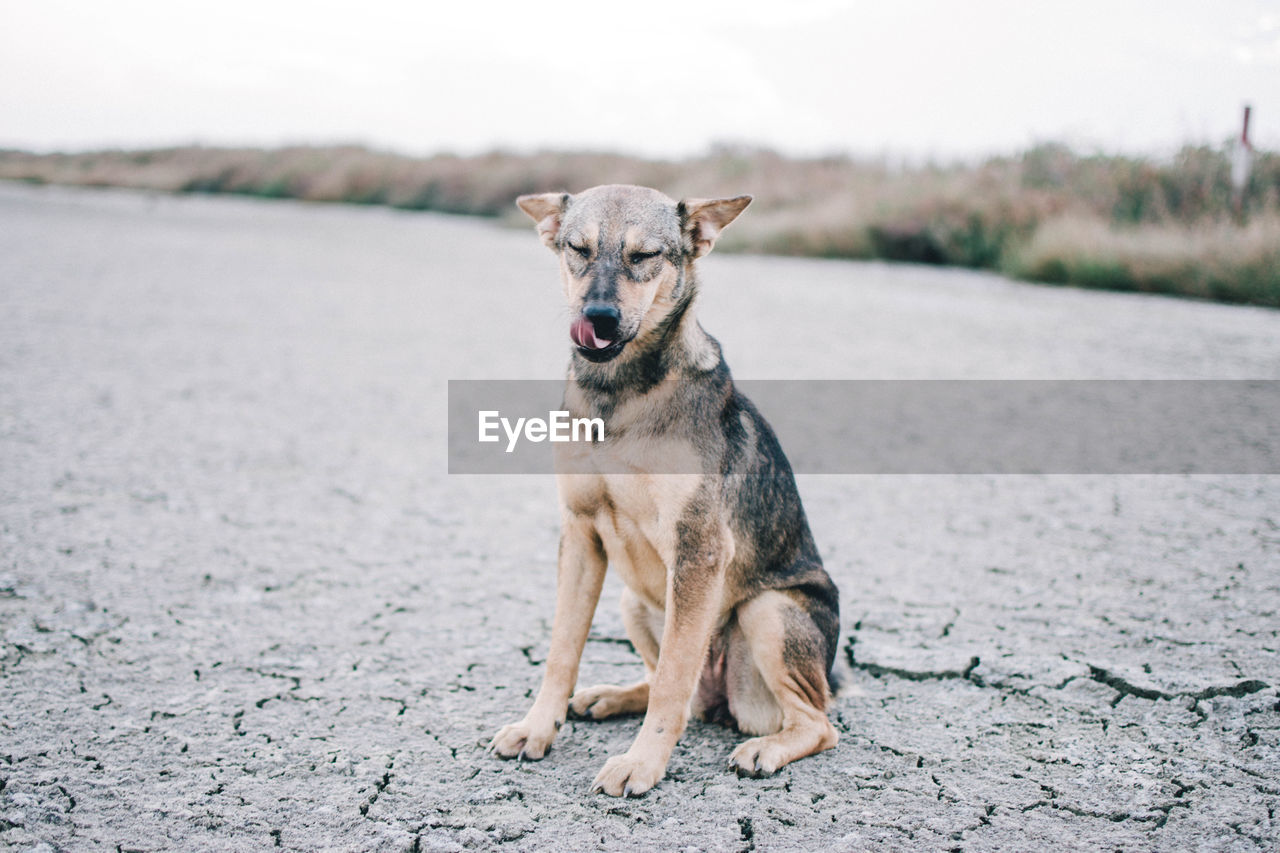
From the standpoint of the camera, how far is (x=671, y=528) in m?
2.39

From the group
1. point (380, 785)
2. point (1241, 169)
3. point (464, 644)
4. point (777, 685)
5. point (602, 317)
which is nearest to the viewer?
point (380, 785)

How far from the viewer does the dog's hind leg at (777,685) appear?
2408 mm

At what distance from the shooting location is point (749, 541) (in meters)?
2.58

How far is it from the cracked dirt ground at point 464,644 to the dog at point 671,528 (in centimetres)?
12

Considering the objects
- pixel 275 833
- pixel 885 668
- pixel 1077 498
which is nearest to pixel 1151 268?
pixel 1077 498

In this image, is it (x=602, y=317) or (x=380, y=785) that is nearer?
(x=380, y=785)

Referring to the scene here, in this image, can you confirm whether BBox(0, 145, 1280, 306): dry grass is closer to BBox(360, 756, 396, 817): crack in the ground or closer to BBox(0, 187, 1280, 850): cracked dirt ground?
BBox(0, 187, 1280, 850): cracked dirt ground

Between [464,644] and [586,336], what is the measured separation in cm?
129

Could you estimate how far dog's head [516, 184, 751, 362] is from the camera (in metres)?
2.41

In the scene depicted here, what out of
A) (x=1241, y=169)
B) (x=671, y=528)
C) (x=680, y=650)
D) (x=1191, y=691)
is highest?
(x=1241, y=169)

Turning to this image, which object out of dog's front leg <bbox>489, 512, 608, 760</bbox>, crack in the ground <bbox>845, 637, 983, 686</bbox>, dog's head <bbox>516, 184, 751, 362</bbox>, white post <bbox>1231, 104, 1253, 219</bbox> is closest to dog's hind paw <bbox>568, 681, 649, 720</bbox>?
dog's front leg <bbox>489, 512, 608, 760</bbox>

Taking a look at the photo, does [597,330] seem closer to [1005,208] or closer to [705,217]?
[705,217]

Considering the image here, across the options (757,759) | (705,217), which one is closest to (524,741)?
(757,759)

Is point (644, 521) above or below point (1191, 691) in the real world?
above
